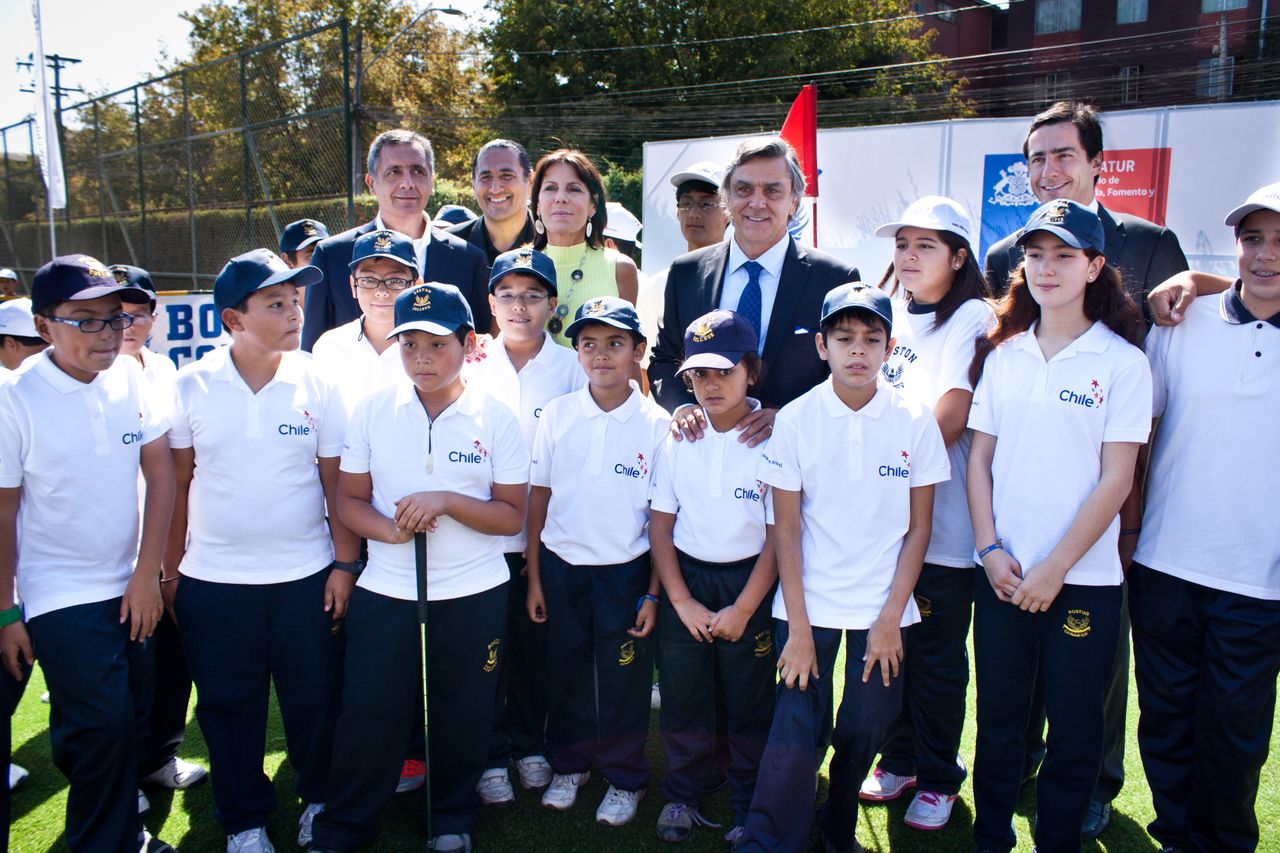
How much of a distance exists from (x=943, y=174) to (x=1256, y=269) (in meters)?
8.55

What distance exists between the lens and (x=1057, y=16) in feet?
118

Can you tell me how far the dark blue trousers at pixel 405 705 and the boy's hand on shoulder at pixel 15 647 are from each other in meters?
0.92

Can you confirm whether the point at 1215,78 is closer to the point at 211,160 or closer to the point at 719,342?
the point at 211,160

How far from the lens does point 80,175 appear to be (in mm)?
21344

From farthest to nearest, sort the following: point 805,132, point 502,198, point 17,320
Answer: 1. point 805,132
2. point 502,198
3. point 17,320

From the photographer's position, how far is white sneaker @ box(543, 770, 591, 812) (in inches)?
130

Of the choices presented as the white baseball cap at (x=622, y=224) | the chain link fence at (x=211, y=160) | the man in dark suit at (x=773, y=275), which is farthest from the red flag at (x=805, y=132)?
the chain link fence at (x=211, y=160)

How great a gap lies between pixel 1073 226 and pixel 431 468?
2.15 metres

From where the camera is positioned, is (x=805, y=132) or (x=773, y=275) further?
(x=805, y=132)

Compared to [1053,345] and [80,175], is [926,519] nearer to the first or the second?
[1053,345]

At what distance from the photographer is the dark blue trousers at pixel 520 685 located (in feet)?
11.3

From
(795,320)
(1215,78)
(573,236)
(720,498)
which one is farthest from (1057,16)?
(720,498)

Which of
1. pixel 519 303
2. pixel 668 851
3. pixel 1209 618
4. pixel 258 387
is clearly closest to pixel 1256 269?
pixel 1209 618

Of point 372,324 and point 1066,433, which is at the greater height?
point 372,324
